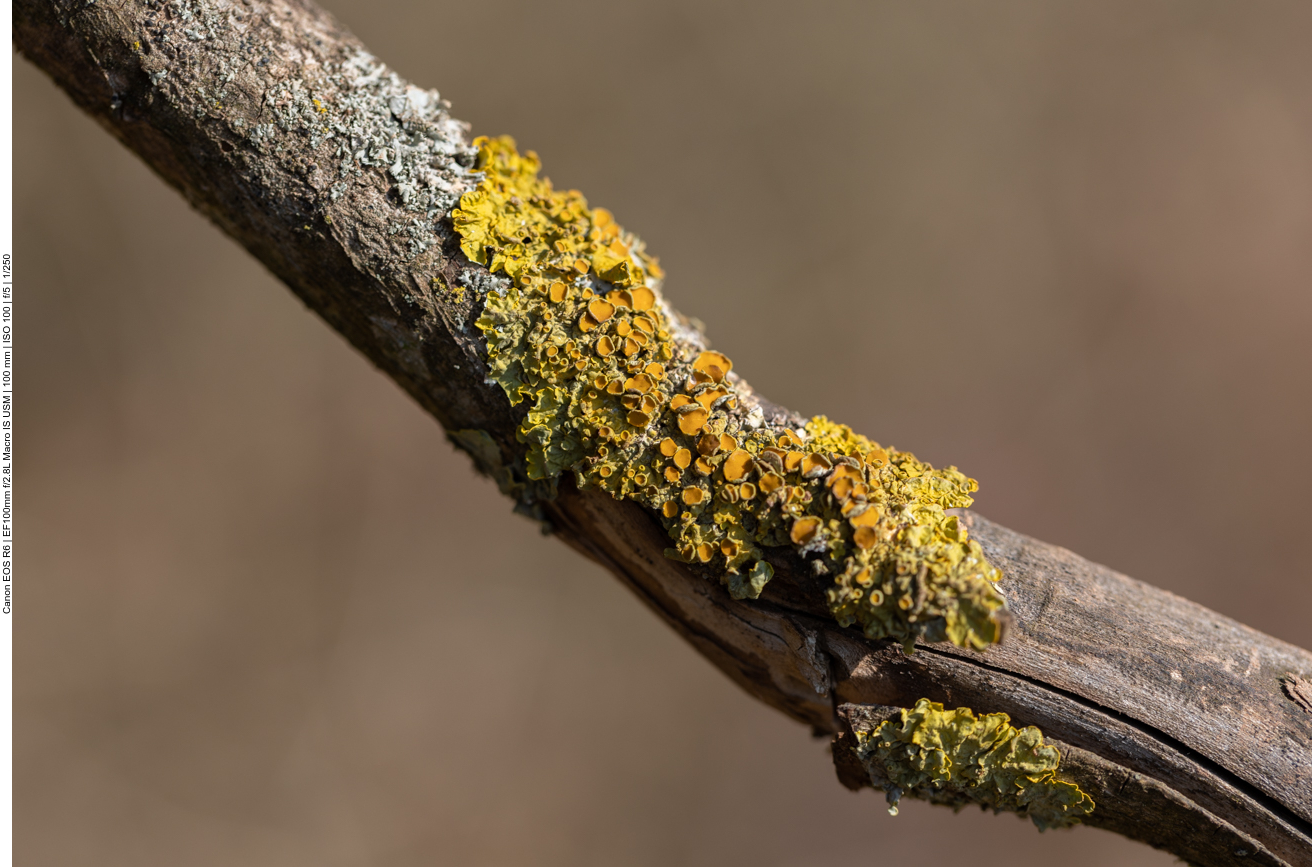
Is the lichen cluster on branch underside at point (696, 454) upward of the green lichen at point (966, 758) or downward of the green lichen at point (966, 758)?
upward

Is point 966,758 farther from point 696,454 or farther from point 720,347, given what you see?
point 720,347

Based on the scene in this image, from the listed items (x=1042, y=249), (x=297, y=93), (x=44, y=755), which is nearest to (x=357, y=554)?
(x=44, y=755)

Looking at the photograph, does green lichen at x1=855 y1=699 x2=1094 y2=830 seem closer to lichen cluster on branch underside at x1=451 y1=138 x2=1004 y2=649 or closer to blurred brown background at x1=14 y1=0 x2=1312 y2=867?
lichen cluster on branch underside at x1=451 y1=138 x2=1004 y2=649

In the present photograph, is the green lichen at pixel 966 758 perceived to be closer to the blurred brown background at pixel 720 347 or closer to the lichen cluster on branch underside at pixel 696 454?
the lichen cluster on branch underside at pixel 696 454

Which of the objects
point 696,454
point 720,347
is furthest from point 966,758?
point 720,347

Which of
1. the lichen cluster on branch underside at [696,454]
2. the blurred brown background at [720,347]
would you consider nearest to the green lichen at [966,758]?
the lichen cluster on branch underside at [696,454]

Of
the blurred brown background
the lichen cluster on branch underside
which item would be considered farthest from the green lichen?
the blurred brown background
